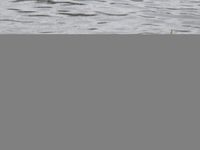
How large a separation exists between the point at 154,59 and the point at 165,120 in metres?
0.68

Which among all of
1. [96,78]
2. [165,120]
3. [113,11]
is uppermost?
[113,11]

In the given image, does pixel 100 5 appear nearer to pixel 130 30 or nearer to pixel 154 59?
pixel 130 30

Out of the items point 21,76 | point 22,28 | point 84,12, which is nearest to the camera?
point 21,76

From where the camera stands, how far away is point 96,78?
449 cm

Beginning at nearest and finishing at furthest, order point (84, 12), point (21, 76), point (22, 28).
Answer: point (21, 76)
point (22, 28)
point (84, 12)

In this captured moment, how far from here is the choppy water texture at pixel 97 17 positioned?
18.0ft

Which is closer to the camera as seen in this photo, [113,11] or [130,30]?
[130,30]

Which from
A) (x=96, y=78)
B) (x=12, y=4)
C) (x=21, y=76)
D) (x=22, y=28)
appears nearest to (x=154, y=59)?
(x=96, y=78)

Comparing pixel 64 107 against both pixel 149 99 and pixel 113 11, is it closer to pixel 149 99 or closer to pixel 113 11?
pixel 149 99

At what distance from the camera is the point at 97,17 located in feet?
19.1

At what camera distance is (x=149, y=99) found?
4551mm

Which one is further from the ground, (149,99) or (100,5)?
(100,5)

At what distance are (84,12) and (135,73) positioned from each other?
1.77 metres

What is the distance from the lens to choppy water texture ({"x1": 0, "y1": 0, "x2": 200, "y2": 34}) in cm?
547
